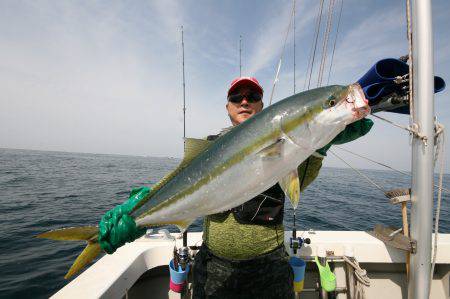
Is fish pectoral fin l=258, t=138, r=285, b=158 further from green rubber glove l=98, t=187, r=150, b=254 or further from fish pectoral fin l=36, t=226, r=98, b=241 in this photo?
fish pectoral fin l=36, t=226, r=98, b=241

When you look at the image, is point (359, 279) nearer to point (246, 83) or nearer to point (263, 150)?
point (263, 150)

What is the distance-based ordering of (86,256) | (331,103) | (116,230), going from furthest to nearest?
(116,230) < (86,256) < (331,103)

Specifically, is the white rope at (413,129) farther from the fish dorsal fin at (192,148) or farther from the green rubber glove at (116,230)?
the green rubber glove at (116,230)

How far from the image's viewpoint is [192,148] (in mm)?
2734

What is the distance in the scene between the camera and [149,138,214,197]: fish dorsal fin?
8.66ft

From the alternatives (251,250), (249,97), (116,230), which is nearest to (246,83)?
(249,97)

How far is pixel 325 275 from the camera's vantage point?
423cm

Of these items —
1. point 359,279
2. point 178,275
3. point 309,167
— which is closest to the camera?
point 309,167

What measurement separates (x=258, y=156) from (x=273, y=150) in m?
0.15

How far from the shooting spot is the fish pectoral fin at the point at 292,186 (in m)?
2.21

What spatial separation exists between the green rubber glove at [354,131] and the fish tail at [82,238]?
9.04ft

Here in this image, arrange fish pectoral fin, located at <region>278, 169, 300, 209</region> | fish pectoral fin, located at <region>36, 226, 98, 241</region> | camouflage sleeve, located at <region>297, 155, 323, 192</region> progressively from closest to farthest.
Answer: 1. fish pectoral fin, located at <region>278, 169, 300, 209</region>
2. fish pectoral fin, located at <region>36, 226, 98, 241</region>
3. camouflage sleeve, located at <region>297, 155, 323, 192</region>

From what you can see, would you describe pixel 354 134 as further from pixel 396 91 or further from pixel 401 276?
pixel 401 276

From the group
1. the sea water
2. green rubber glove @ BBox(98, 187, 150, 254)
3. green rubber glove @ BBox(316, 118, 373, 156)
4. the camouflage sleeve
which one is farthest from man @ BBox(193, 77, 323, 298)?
the sea water
